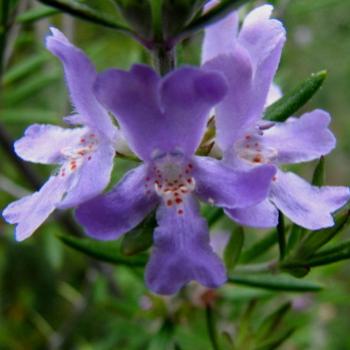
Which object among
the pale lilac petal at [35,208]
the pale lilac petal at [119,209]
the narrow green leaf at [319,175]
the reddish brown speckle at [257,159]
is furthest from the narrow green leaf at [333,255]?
the pale lilac petal at [35,208]

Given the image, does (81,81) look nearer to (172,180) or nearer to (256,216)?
(172,180)

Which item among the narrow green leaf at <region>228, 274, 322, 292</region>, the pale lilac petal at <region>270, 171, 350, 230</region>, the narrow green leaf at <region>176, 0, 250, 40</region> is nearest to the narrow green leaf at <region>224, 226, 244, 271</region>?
the narrow green leaf at <region>228, 274, 322, 292</region>

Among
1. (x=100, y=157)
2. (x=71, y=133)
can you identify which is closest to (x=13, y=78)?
(x=71, y=133)

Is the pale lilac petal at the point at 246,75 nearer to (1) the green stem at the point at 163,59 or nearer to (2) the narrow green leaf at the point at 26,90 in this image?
(1) the green stem at the point at 163,59

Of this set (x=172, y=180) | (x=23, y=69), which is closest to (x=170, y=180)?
(x=172, y=180)

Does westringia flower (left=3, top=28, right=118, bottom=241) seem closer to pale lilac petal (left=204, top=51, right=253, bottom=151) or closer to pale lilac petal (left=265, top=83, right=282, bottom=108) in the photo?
pale lilac petal (left=204, top=51, right=253, bottom=151)
